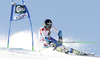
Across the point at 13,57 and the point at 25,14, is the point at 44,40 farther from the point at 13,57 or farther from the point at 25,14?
the point at 13,57

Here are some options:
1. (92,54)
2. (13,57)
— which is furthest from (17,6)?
(13,57)

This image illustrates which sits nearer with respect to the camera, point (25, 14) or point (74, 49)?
point (74, 49)

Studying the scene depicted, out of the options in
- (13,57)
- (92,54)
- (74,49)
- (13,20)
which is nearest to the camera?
(13,57)

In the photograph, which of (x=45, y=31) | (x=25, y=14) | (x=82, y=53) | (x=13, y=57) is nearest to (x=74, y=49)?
(x=82, y=53)

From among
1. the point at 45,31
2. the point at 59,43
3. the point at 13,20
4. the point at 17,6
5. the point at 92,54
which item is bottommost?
the point at 92,54

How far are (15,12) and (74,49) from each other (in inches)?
132

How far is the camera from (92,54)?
732 centimetres

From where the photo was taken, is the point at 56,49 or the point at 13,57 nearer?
the point at 13,57

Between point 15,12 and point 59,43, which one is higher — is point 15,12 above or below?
above

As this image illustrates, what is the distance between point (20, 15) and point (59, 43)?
2.37 meters

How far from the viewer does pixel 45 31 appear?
311 inches

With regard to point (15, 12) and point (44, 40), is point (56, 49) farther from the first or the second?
point (15, 12)

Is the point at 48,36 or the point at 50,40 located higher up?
the point at 48,36

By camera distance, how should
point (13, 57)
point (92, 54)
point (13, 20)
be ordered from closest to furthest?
point (13, 57)
point (92, 54)
point (13, 20)
